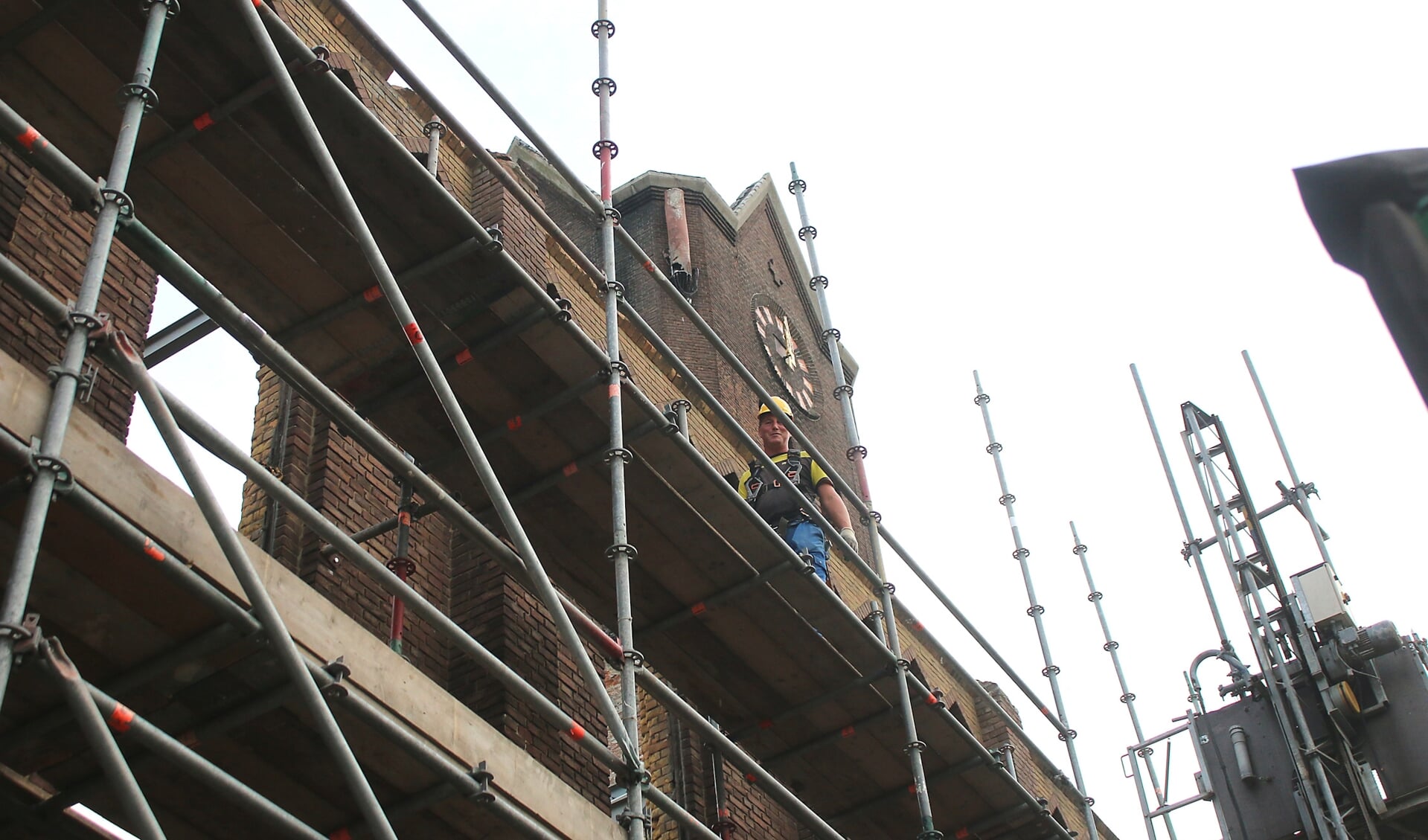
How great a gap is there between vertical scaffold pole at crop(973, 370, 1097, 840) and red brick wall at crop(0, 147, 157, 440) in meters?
7.79

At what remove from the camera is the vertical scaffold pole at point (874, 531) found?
9.48 meters

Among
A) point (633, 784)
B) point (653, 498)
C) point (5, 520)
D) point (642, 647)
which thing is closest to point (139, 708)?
point (5, 520)

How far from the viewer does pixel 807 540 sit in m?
10.5

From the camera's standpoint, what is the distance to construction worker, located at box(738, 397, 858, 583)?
34.5 feet

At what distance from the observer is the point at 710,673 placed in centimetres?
991

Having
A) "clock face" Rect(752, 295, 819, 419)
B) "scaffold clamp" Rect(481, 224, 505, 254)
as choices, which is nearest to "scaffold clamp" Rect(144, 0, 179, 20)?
"scaffold clamp" Rect(481, 224, 505, 254)

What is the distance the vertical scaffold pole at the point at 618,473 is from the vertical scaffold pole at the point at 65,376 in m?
2.75

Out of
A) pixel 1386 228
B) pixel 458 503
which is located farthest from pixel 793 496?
pixel 1386 228

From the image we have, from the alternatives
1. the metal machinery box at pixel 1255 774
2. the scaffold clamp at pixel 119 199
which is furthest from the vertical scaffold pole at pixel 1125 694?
the scaffold clamp at pixel 119 199

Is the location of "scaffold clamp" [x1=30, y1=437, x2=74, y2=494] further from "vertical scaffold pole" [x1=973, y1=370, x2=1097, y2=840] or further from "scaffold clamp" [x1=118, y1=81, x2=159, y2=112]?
"vertical scaffold pole" [x1=973, y1=370, x2=1097, y2=840]

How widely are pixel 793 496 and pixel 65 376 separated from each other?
19.7 feet

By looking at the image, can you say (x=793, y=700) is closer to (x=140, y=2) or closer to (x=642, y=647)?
(x=642, y=647)

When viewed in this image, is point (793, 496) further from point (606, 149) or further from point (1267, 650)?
point (1267, 650)

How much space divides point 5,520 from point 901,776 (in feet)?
23.7
